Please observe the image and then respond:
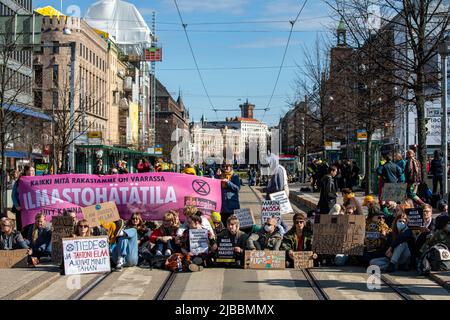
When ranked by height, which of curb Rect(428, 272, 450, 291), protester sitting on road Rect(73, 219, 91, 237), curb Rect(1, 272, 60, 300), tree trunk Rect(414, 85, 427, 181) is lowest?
curb Rect(428, 272, 450, 291)

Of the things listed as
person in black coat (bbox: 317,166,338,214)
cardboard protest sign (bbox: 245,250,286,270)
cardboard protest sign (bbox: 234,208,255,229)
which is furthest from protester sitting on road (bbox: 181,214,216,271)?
person in black coat (bbox: 317,166,338,214)

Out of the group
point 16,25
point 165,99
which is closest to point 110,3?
point 165,99

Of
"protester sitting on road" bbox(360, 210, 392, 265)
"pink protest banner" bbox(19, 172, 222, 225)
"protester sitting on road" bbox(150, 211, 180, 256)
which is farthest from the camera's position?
"pink protest banner" bbox(19, 172, 222, 225)

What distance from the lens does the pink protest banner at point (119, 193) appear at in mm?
15984

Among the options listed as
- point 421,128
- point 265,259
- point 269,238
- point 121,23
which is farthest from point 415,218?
point 121,23

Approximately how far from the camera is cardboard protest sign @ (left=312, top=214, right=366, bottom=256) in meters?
13.8

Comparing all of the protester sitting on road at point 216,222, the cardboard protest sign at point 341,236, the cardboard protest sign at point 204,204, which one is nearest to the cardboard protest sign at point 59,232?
the protester sitting on road at point 216,222

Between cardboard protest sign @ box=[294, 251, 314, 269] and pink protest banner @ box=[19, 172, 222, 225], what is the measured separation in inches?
143

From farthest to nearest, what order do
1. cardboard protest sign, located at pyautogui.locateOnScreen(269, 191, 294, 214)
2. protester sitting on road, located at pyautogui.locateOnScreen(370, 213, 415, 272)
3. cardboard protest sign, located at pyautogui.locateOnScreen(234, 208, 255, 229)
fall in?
cardboard protest sign, located at pyautogui.locateOnScreen(269, 191, 294, 214)
cardboard protest sign, located at pyautogui.locateOnScreen(234, 208, 255, 229)
protester sitting on road, located at pyautogui.locateOnScreen(370, 213, 415, 272)

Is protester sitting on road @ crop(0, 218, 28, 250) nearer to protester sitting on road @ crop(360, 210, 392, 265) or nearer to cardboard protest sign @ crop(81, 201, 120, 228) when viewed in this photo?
cardboard protest sign @ crop(81, 201, 120, 228)

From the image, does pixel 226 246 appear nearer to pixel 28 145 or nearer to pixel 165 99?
pixel 28 145

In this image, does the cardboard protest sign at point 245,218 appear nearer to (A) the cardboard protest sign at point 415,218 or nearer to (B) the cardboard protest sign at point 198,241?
(B) the cardboard protest sign at point 198,241

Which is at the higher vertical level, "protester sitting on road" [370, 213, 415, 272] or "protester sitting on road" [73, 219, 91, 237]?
"protester sitting on road" [73, 219, 91, 237]
